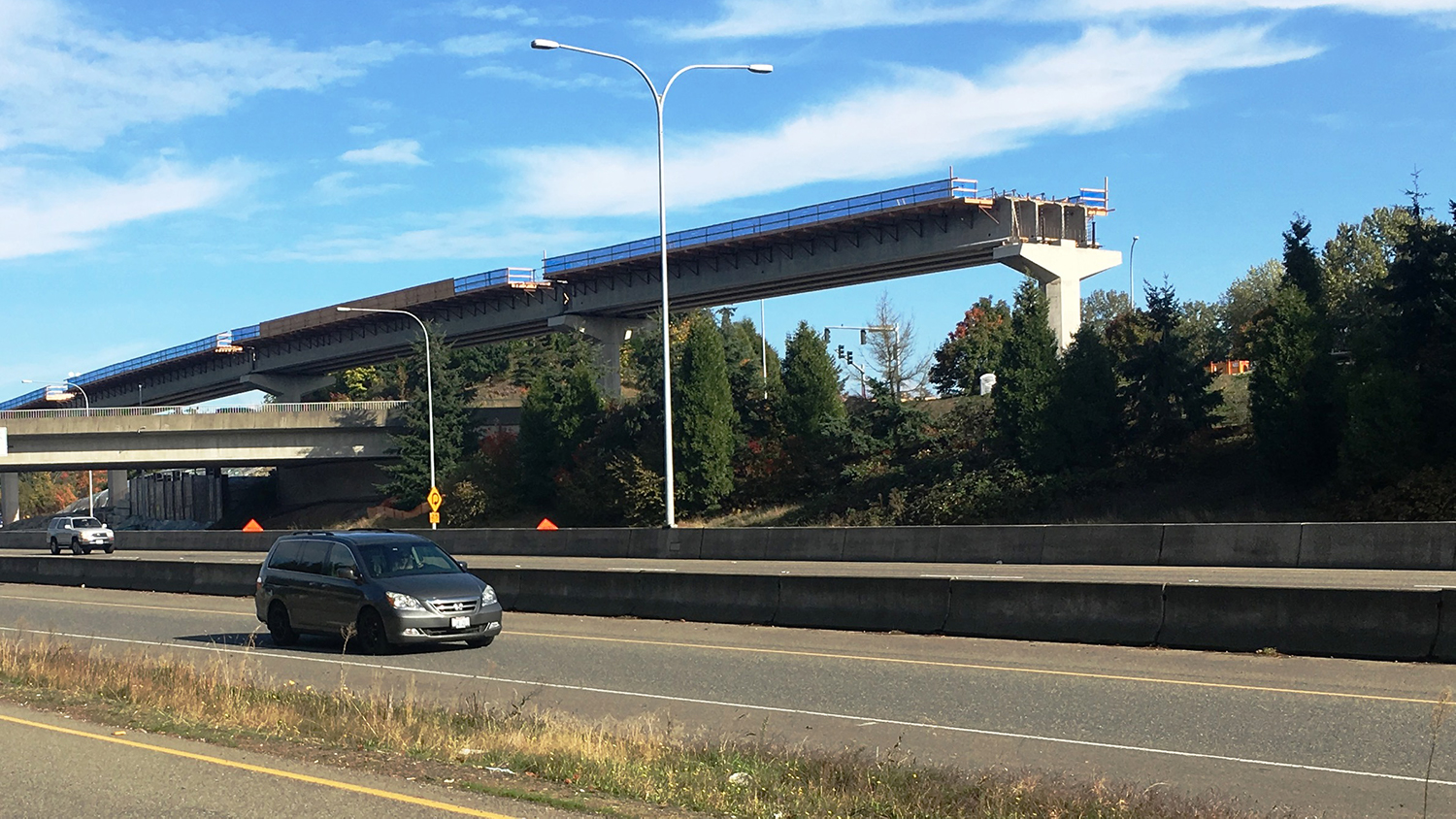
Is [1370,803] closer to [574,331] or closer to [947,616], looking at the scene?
[947,616]

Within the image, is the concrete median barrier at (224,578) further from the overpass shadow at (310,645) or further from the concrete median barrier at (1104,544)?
the concrete median barrier at (1104,544)

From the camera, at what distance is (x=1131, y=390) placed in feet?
159

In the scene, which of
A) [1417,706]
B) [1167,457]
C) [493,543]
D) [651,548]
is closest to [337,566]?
[1417,706]

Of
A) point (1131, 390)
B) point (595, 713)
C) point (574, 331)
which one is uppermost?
point (574, 331)

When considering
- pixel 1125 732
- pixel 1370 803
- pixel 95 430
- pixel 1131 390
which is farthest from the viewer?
pixel 95 430

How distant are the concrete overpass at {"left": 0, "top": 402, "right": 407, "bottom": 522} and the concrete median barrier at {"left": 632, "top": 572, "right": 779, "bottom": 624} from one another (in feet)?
181

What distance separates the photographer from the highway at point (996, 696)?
9.61 metres

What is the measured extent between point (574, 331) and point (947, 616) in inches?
2309

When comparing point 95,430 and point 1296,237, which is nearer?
point 1296,237

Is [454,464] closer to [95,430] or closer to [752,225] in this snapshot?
[95,430]

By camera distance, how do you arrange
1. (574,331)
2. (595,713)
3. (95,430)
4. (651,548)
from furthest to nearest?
1. (574,331)
2. (95,430)
3. (651,548)
4. (595,713)

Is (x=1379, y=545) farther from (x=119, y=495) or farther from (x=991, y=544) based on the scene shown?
(x=119, y=495)

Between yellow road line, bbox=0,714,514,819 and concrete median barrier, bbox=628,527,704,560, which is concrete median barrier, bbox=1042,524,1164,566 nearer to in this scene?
concrete median barrier, bbox=628,527,704,560

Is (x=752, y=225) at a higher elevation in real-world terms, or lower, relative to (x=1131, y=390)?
higher
